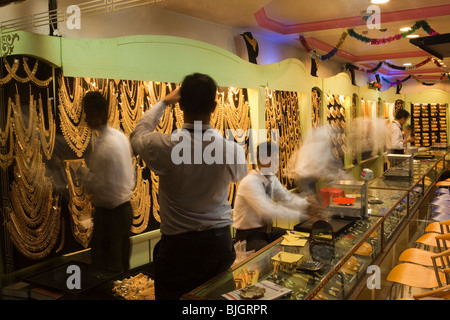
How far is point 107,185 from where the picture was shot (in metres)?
2.56

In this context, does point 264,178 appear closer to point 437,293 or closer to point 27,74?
point 437,293

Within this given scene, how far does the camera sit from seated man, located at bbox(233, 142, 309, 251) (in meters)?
2.63

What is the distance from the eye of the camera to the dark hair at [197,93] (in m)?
1.56

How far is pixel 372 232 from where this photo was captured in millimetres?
2324

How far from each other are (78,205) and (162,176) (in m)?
1.34

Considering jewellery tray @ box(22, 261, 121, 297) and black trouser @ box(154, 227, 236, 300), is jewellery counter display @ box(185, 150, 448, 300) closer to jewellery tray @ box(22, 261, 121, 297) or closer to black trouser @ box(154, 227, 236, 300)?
black trouser @ box(154, 227, 236, 300)

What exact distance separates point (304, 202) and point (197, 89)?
1.35 metres

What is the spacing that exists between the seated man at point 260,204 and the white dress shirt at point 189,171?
99cm

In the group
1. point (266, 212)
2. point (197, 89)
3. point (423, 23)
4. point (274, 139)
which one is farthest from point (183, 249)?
point (423, 23)

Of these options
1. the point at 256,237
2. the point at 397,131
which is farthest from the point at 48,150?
the point at 397,131

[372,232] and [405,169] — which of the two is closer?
[372,232]

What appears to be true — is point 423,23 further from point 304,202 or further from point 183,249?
point 183,249

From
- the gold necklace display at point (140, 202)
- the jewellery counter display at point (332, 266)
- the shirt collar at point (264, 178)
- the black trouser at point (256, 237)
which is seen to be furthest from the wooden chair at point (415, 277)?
the gold necklace display at point (140, 202)
